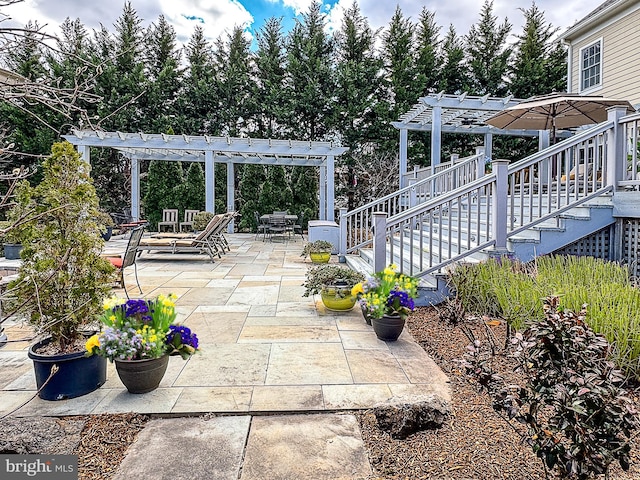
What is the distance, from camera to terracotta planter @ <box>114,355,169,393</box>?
95.0 inches

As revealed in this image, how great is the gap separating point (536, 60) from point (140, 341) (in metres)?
17.7

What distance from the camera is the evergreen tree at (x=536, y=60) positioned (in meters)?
15.4

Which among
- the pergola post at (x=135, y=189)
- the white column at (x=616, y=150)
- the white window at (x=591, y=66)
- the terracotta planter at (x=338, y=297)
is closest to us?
the terracotta planter at (x=338, y=297)

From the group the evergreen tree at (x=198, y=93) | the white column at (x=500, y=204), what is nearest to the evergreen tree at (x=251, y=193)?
the evergreen tree at (x=198, y=93)

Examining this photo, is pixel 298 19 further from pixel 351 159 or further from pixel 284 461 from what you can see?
pixel 284 461

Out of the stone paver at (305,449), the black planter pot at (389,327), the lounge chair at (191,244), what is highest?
the lounge chair at (191,244)

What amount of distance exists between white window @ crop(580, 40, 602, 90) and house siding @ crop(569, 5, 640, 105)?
0.13m

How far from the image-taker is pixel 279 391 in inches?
99.3

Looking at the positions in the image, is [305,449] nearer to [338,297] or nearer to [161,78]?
[338,297]

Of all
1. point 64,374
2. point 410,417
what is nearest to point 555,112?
point 410,417

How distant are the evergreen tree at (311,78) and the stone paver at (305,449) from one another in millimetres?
15140

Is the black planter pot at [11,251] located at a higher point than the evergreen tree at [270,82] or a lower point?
lower

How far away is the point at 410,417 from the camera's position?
2086 millimetres

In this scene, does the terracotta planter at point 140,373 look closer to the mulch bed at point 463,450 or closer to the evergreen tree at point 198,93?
the mulch bed at point 463,450
